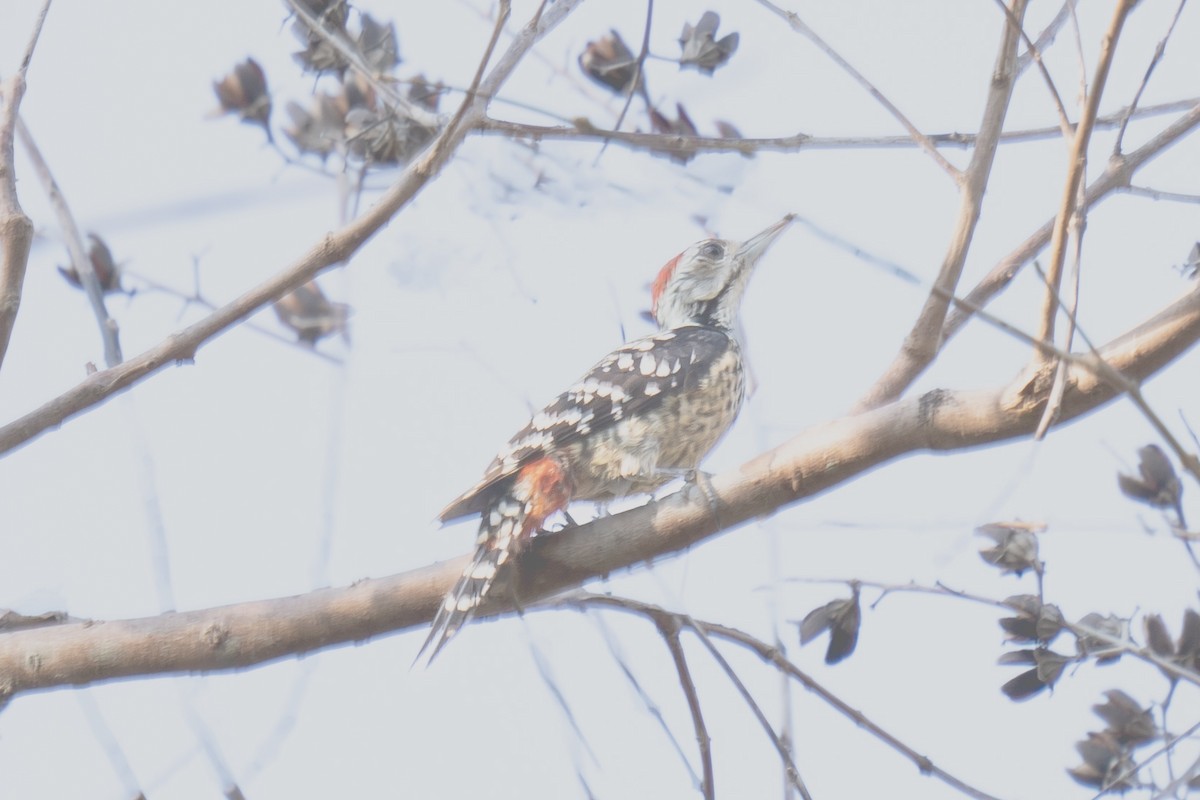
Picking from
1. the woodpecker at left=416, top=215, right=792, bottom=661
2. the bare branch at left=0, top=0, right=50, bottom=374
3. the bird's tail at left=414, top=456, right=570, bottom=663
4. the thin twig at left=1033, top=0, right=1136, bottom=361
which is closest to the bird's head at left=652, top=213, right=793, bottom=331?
the woodpecker at left=416, top=215, right=792, bottom=661

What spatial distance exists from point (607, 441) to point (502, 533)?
72cm

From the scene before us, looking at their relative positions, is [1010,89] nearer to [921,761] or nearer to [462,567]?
[921,761]

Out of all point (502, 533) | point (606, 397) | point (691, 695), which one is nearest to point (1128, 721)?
point (691, 695)

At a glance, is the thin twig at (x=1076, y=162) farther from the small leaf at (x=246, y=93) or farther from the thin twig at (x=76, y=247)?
the small leaf at (x=246, y=93)

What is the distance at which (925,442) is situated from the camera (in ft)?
8.37

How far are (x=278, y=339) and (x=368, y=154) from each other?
62 cm

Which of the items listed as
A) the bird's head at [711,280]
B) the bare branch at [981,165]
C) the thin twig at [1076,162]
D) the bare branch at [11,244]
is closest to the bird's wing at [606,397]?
the bird's head at [711,280]

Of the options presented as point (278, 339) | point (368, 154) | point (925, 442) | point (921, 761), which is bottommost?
point (921, 761)

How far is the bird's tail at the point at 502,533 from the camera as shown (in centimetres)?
305

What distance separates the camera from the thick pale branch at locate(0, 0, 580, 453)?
290cm

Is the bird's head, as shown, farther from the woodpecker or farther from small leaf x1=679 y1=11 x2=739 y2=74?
small leaf x1=679 y1=11 x2=739 y2=74

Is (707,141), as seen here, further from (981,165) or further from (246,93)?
(246,93)

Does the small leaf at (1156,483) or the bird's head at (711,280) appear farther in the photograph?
the bird's head at (711,280)

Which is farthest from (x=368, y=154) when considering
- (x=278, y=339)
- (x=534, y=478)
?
(x=534, y=478)
